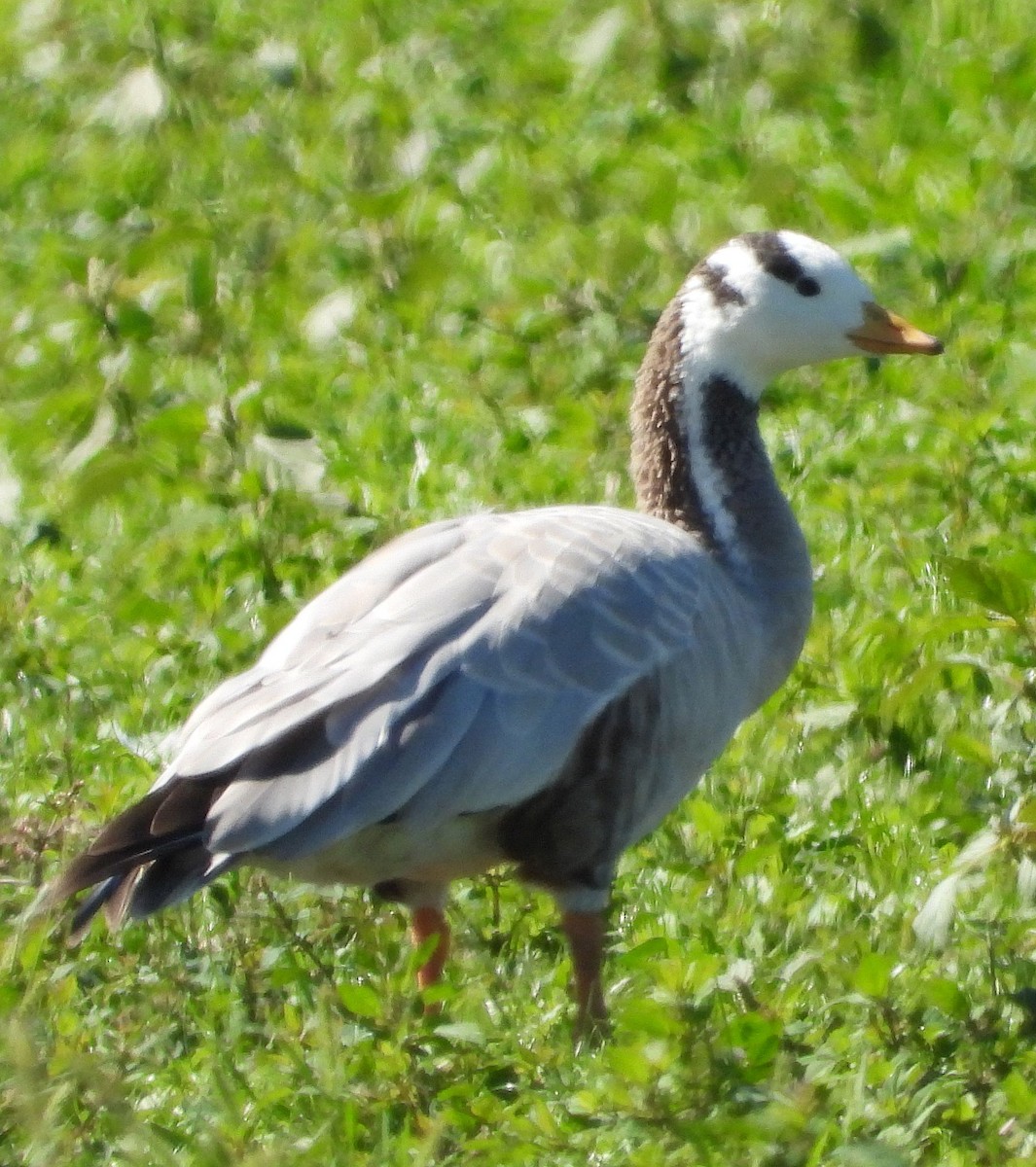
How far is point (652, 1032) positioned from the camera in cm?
377

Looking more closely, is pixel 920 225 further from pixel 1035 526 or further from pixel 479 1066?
pixel 479 1066

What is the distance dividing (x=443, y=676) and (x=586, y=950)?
698mm

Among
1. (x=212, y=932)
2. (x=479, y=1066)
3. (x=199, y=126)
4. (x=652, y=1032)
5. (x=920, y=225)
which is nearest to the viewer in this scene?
(x=652, y=1032)

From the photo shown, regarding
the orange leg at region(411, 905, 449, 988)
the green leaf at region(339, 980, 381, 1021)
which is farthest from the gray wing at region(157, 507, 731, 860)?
the orange leg at region(411, 905, 449, 988)

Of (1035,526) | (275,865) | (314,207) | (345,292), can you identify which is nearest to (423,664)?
(275,865)

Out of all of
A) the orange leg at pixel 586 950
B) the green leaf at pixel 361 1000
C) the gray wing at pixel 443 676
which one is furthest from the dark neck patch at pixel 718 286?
the green leaf at pixel 361 1000

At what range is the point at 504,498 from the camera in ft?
21.9

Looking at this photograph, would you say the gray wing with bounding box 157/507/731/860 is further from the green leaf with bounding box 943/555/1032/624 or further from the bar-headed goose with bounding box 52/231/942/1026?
the green leaf with bounding box 943/555/1032/624

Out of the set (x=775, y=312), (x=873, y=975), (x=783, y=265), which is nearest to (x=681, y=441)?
(x=775, y=312)

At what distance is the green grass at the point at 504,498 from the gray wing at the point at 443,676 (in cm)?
38

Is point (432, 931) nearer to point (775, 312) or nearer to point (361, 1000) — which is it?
point (361, 1000)

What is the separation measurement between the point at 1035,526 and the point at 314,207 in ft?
11.4

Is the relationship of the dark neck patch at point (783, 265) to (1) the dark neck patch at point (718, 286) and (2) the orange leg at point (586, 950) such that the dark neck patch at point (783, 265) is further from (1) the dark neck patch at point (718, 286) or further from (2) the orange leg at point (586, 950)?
(2) the orange leg at point (586, 950)

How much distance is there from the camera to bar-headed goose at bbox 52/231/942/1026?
403cm
